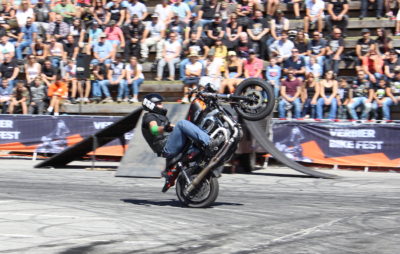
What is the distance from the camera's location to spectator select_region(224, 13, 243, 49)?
1966cm

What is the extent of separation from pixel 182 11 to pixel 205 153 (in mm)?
12230

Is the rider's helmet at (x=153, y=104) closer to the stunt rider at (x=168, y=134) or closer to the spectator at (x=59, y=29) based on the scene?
the stunt rider at (x=168, y=134)

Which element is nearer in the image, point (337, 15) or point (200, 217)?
point (200, 217)

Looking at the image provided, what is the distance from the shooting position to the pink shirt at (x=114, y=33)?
21.4m

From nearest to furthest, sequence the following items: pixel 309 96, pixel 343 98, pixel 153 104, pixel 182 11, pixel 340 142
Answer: pixel 153 104, pixel 340 142, pixel 343 98, pixel 309 96, pixel 182 11

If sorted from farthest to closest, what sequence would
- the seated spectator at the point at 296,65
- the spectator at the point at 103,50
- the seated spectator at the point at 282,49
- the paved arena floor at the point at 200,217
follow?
the spectator at the point at 103,50 < the seated spectator at the point at 282,49 < the seated spectator at the point at 296,65 < the paved arena floor at the point at 200,217

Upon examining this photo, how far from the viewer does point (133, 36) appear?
2169cm

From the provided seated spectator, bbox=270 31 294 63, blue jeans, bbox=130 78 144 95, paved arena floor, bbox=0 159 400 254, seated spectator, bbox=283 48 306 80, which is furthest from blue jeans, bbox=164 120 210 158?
blue jeans, bbox=130 78 144 95

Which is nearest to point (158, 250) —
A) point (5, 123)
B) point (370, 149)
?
point (370, 149)

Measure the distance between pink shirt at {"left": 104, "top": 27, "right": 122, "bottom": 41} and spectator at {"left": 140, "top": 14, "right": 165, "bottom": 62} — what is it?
2.45 feet

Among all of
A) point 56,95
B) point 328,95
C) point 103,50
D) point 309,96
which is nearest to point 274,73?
point 309,96

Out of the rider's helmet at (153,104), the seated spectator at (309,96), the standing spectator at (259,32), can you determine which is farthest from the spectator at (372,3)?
the rider's helmet at (153,104)

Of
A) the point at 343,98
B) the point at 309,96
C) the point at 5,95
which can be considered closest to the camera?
the point at 343,98

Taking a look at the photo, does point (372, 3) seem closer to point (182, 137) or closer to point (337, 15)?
point (337, 15)
